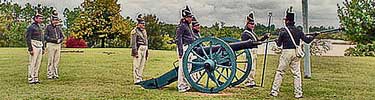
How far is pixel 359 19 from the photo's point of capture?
2041 centimetres

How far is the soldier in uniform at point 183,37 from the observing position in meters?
8.29

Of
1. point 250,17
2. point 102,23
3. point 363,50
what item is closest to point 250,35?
point 250,17

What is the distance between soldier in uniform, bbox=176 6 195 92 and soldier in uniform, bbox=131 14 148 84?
4.09 ft

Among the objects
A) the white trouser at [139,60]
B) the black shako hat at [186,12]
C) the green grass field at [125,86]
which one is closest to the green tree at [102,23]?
the green grass field at [125,86]

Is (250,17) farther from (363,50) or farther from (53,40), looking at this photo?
(363,50)

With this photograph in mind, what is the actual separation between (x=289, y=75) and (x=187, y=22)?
15.0 feet

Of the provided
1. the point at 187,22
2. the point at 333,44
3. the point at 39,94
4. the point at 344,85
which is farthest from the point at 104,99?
the point at 333,44

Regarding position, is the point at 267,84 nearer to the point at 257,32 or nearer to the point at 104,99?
the point at 257,32

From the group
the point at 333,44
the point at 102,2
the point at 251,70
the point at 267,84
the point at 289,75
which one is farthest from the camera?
the point at 102,2

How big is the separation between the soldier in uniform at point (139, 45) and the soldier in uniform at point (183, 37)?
49.1 inches

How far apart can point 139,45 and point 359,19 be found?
1325cm

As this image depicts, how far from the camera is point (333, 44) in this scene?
79.0 ft

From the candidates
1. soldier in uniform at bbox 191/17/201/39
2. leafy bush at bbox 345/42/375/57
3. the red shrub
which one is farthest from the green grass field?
the red shrub

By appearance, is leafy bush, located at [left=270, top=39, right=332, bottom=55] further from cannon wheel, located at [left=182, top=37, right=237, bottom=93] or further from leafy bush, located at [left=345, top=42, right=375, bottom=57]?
cannon wheel, located at [left=182, top=37, right=237, bottom=93]
